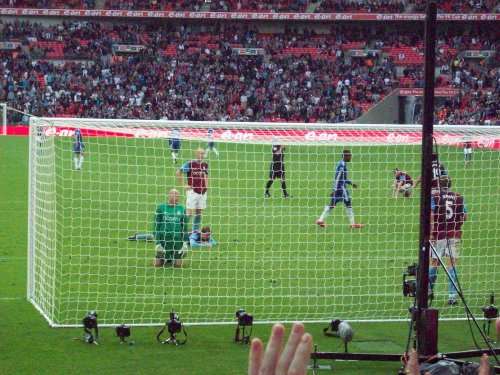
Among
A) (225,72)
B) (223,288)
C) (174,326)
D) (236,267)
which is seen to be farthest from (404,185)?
(225,72)

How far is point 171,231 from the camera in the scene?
13.9 metres

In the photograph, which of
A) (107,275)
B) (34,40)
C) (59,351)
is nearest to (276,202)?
(107,275)

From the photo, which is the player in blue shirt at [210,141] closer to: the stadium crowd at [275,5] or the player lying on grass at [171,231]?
the player lying on grass at [171,231]

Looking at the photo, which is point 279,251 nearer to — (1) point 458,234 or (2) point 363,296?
(2) point 363,296

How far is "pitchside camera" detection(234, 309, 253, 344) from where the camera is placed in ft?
32.7

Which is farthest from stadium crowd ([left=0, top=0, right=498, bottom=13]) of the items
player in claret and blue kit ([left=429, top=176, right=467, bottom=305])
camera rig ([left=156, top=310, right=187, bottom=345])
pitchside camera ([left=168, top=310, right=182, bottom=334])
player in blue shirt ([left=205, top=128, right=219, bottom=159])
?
pitchside camera ([left=168, top=310, right=182, bottom=334])

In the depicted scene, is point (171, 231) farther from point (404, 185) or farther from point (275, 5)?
point (275, 5)

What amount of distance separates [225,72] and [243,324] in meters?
47.6

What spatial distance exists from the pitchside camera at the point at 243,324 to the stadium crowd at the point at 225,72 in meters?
40.7

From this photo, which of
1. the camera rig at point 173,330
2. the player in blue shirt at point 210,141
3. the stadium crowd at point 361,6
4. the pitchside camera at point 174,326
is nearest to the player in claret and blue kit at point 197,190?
the player in blue shirt at point 210,141

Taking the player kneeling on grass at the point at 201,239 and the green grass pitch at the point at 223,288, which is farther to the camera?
the player kneeling on grass at the point at 201,239

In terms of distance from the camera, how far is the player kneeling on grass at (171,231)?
13.9 metres

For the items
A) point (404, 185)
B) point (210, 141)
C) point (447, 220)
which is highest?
point (210, 141)

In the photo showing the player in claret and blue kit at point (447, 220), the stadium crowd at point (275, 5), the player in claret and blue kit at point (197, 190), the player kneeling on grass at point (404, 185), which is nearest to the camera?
the player in claret and blue kit at point (447, 220)
